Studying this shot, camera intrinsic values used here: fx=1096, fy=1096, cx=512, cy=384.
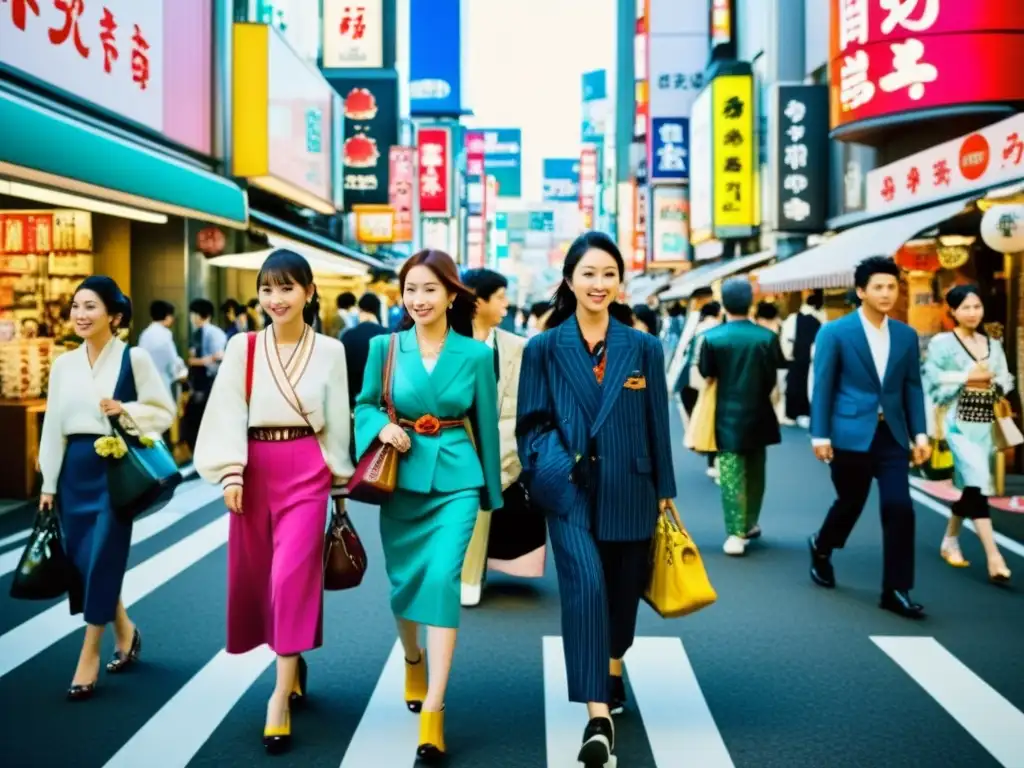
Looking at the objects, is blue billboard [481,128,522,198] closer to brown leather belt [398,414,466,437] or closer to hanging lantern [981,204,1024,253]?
hanging lantern [981,204,1024,253]

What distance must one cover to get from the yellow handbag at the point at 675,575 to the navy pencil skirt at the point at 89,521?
7.47ft

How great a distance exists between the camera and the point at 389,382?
418cm

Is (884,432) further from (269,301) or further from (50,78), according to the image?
(50,78)

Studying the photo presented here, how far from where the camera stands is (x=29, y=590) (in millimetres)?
4660

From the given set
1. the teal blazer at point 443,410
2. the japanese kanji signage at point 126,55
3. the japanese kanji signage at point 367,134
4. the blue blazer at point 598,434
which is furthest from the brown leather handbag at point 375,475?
the japanese kanji signage at point 367,134

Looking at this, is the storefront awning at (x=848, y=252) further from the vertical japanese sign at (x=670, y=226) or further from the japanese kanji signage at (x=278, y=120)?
the vertical japanese sign at (x=670, y=226)

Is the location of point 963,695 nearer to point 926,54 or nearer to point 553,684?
point 553,684

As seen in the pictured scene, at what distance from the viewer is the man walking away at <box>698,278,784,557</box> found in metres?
7.78

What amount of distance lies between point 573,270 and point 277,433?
1.28 metres

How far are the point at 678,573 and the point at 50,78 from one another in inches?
327

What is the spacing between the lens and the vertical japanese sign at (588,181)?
318 ft

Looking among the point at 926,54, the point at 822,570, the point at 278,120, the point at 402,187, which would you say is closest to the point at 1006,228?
the point at 822,570

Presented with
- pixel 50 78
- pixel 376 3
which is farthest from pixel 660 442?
pixel 376 3

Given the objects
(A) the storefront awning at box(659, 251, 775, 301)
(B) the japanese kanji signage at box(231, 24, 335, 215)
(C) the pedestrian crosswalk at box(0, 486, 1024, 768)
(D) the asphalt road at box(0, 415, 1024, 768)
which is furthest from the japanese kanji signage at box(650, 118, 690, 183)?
(C) the pedestrian crosswalk at box(0, 486, 1024, 768)
